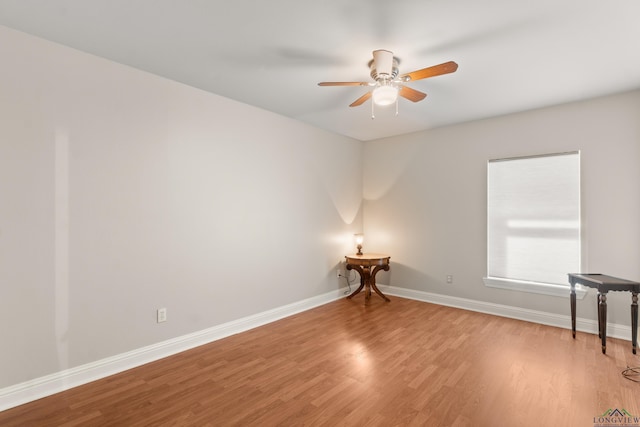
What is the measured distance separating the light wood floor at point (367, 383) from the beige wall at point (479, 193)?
879 mm

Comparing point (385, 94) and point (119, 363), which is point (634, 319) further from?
point (119, 363)

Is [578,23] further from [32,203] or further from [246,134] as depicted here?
[32,203]

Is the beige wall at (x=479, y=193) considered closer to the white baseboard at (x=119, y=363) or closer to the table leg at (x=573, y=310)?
the table leg at (x=573, y=310)

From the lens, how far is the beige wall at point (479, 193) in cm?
328

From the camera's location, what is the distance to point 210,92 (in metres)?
3.28

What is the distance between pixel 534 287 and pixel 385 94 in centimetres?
306

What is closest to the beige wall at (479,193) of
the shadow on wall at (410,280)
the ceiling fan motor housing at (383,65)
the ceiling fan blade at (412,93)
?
the shadow on wall at (410,280)

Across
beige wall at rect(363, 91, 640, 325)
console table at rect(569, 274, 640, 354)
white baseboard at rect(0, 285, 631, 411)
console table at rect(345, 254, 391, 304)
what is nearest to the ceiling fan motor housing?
beige wall at rect(363, 91, 640, 325)

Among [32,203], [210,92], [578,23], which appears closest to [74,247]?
[32,203]

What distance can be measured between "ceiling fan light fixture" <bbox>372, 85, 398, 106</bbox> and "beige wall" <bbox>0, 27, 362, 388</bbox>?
173 centimetres

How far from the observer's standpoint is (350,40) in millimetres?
2311

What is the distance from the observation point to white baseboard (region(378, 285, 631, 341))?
10.8ft

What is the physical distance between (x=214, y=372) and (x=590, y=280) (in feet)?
11.7

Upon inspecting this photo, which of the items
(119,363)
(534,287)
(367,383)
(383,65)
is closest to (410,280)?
(534,287)
